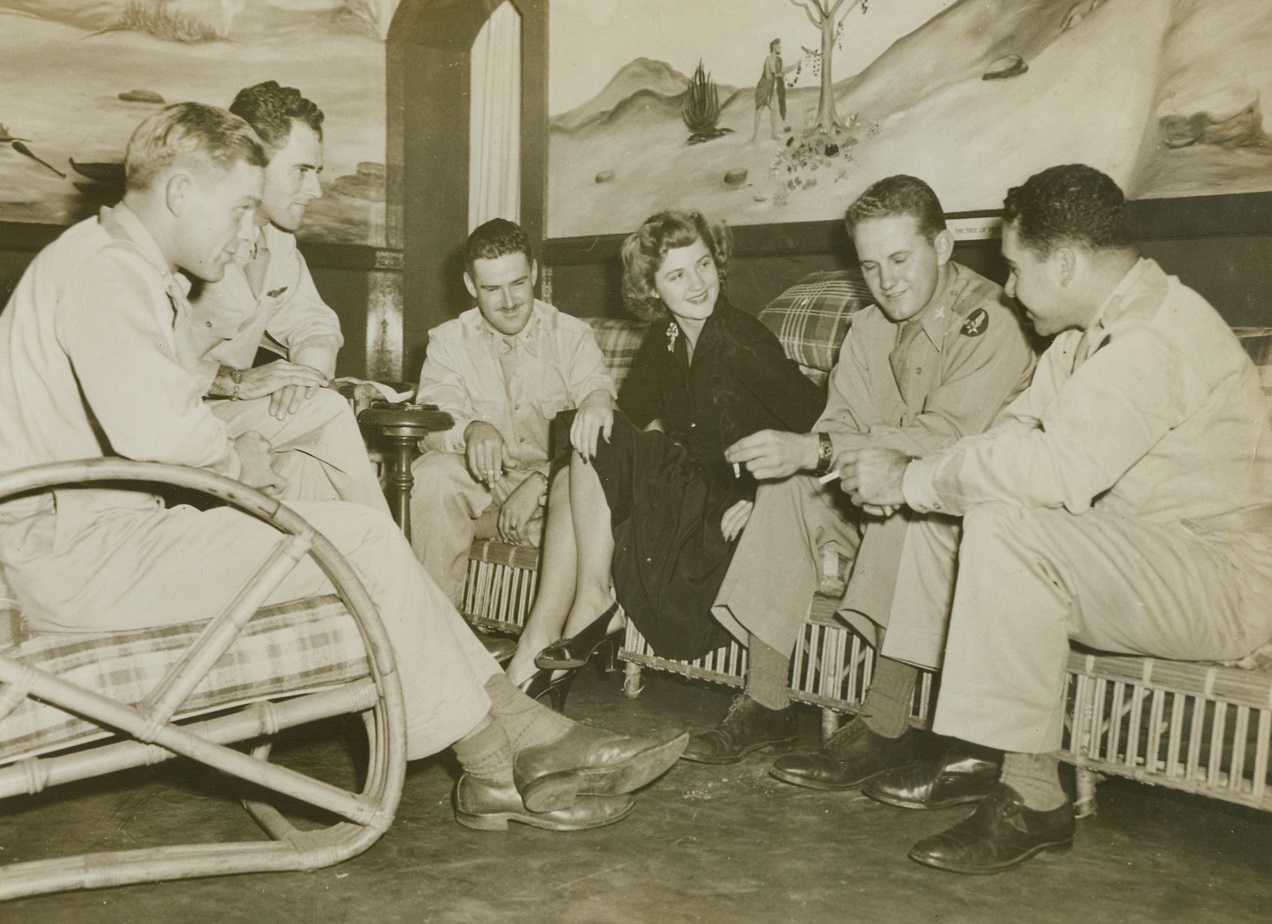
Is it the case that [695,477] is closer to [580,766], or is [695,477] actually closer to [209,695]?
[580,766]

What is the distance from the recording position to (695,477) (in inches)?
122

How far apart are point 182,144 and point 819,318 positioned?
2.09 metres

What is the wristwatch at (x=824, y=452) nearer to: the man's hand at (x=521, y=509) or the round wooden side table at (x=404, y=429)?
the man's hand at (x=521, y=509)

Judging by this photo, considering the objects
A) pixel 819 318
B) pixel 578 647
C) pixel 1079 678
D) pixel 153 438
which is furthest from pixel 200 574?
pixel 819 318

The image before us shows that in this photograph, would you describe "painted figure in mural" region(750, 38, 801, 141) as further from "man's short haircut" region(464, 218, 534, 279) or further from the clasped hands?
the clasped hands

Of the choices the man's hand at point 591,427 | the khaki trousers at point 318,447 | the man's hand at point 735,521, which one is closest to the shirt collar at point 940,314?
the man's hand at point 735,521

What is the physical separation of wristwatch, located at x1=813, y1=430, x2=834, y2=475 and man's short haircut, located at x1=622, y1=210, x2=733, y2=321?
2.65 ft

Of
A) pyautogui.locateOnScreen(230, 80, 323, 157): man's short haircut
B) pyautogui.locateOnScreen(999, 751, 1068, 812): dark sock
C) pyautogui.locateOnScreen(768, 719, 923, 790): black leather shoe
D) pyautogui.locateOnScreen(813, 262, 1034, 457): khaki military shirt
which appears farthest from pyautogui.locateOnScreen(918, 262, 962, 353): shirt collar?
pyautogui.locateOnScreen(230, 80, 323, 157): man's short haircut

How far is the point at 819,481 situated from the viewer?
2869 mm

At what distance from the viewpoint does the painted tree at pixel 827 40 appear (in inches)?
166

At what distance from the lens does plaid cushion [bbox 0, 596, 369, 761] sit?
1.70 metres

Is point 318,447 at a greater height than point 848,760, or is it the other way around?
point 318,447

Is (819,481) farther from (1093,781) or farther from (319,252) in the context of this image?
(319,252)

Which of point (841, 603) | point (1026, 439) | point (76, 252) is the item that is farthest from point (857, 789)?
point (76, 252)
